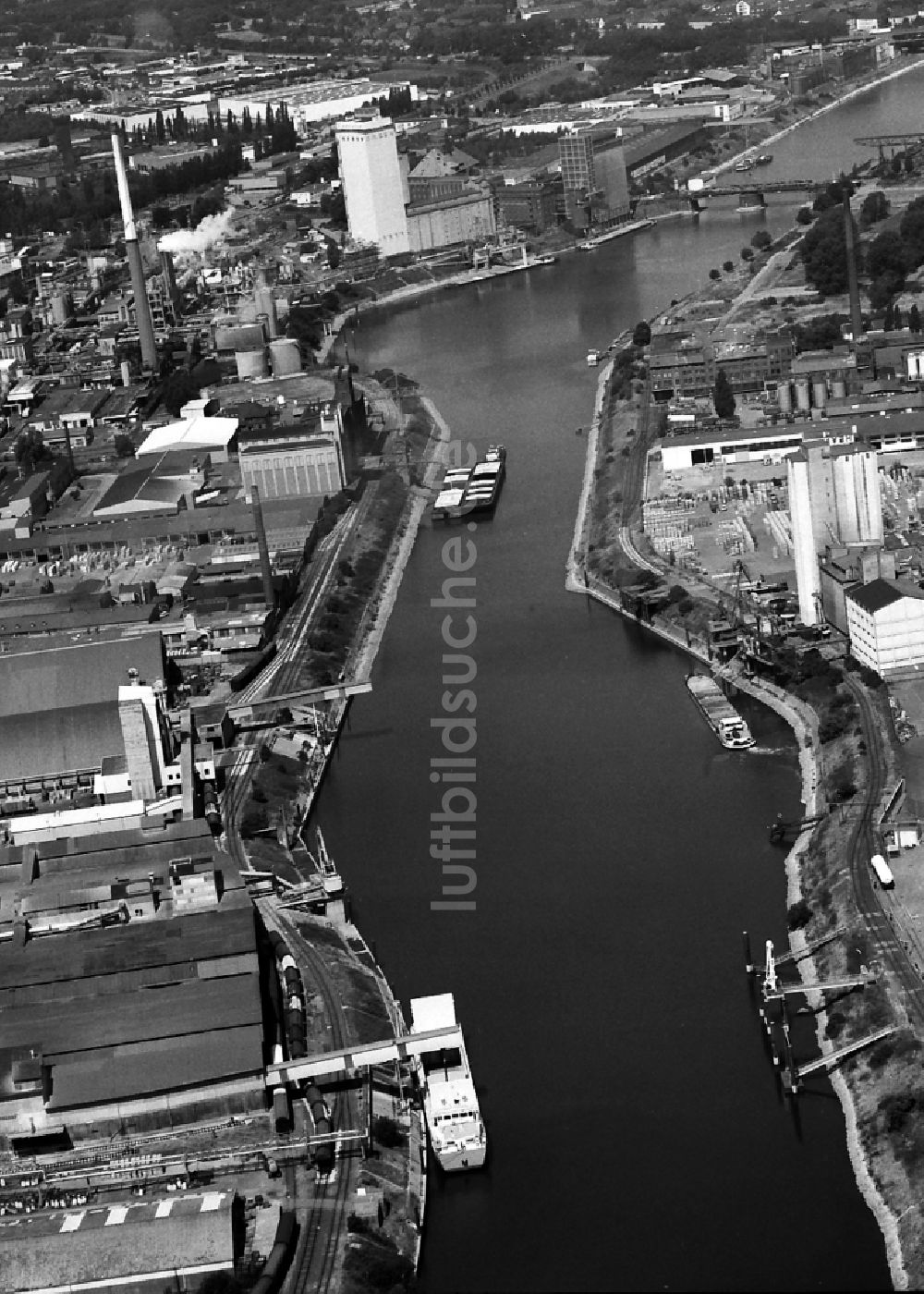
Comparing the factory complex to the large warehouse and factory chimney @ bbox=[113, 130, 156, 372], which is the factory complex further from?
factory chimney @ bbox=[113, 130, 156, 372]

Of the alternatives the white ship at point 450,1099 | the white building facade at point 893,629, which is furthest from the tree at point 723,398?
the white ship at point 450,1099

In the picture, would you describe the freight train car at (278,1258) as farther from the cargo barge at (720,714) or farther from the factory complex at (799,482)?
the factory complex at (799,482)

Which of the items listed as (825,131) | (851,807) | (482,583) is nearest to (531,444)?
(482,583)

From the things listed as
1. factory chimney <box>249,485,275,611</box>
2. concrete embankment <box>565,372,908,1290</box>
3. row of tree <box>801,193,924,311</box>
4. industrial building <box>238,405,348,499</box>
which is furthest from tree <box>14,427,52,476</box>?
row of tree <box>801,193,924,311</box>

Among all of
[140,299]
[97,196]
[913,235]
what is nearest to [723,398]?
[913,235]

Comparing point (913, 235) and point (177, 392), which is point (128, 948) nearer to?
point (177, 392)

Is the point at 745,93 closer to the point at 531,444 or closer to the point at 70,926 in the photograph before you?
the point at 531,444
